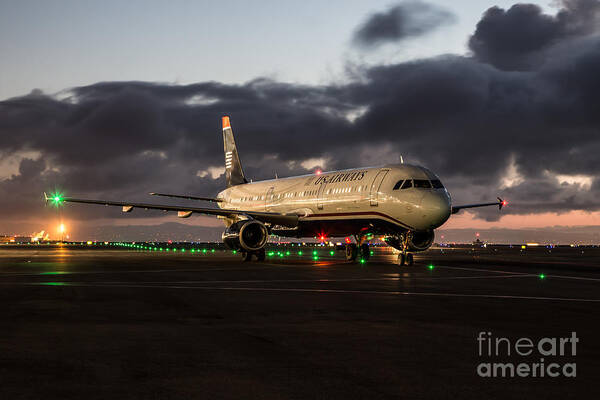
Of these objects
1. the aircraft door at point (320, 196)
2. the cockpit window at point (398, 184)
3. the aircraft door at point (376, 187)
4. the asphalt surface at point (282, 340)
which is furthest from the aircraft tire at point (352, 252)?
the asphalt surface at point (282, 340)

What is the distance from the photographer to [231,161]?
5091cm

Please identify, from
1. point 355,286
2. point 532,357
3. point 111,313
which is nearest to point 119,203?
point 355,286

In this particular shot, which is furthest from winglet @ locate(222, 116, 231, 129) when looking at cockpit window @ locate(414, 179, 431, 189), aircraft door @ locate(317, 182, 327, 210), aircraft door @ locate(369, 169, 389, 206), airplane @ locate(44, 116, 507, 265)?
cockpit window @ locate(414, 179, 431, 189)

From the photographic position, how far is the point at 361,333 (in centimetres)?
994

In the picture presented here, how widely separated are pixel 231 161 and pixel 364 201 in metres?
21.4

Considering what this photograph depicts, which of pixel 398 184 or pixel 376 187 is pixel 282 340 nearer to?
pixel 398 184

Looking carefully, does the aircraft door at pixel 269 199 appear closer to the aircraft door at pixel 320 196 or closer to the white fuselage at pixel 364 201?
the white fuselage at pixel 364 201

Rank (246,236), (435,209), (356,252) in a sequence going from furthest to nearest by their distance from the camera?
(356,252) → (246,236) → (435,209)

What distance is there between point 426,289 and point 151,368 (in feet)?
38.5

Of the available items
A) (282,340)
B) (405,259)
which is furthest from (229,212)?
(282,340)

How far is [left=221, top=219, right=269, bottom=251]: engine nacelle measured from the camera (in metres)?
34.4

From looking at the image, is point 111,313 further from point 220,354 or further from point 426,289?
point 426,289

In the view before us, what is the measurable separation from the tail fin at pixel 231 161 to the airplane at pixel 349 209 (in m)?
5.91

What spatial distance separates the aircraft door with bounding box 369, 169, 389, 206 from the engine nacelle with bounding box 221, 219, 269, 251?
6692 millimetres
